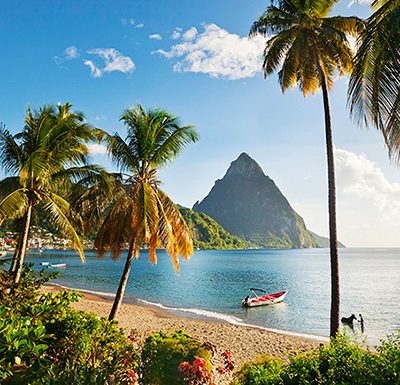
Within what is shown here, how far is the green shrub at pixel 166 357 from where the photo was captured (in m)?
5.42

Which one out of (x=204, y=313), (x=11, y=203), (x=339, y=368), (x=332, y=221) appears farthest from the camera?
(x=204, y=313)

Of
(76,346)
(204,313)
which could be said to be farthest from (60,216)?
(204,313)

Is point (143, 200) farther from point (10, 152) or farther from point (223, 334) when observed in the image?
point (223, 334)

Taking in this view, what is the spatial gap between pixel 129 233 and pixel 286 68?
23.8 feet

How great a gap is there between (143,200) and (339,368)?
301 inches

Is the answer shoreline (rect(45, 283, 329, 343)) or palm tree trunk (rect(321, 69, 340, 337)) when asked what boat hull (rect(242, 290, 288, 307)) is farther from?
palm tree trunk (rect(321, 69, 340, 337))

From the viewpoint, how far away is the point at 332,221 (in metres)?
9.23

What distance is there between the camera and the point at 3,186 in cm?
1224

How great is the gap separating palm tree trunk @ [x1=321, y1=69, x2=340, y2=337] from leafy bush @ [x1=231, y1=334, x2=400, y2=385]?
215 inches

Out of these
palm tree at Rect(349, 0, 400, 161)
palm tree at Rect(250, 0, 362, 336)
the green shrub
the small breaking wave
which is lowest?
the small breaking wave

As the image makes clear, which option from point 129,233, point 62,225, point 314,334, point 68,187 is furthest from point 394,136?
point 314,334

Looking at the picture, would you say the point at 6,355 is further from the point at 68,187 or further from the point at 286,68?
the point at 68,187

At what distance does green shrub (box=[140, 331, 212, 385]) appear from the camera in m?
5.42

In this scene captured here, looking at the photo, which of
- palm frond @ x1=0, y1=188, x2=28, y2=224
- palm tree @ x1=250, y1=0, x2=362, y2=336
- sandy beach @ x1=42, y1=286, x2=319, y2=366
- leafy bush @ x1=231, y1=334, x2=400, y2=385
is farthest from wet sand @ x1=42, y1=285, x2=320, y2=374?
leafy bush @ x1=231, y1=334, x2=400, y2=385
